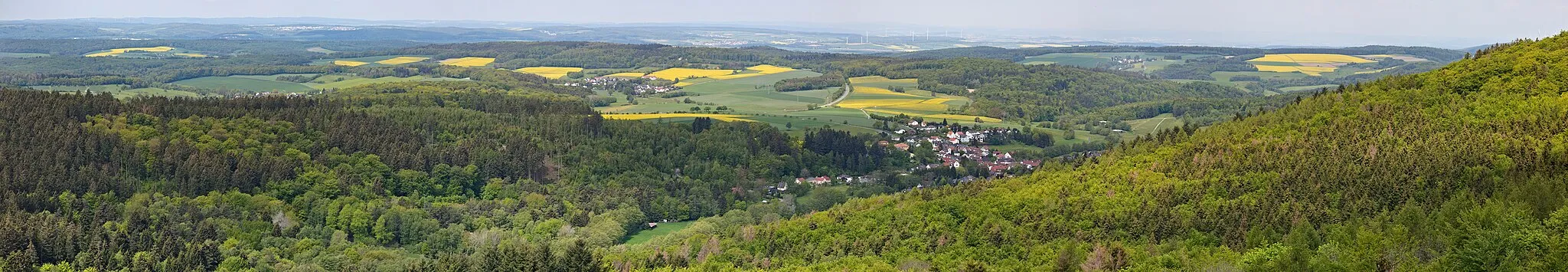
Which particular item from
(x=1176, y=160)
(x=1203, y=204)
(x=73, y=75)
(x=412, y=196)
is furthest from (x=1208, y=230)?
(x=73, y=75)

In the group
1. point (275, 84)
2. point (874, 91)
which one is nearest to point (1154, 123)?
point (874, 91)

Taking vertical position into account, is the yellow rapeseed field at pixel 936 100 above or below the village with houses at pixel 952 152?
above

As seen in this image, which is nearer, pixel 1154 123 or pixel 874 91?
pixel 1154 123

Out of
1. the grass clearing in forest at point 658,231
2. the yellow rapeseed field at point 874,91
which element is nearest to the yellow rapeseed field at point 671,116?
the yellow rapeseed field at point 874,91

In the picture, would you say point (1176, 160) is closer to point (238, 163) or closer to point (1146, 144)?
point (1146, 144)

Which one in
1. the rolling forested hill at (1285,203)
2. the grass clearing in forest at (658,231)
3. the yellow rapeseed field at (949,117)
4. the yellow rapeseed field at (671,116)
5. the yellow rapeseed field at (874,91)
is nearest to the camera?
the rolling forested hill at (1285,203)

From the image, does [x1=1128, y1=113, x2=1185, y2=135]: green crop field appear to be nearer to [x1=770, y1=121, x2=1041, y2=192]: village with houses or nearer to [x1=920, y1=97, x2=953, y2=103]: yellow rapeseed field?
[x1=770, y1=121, x2=1041, y2=192]: village with houses

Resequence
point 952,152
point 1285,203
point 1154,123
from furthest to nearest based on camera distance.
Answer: point 1154,123, point 952,152, point 1285,203

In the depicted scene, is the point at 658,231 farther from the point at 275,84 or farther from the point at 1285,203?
the point at 275,84

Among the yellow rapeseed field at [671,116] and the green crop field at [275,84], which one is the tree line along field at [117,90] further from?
the yellow rapeseed field at [671,116]
